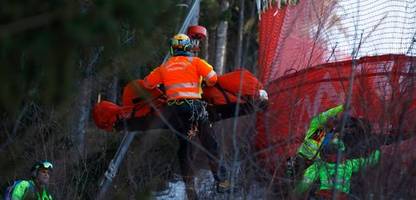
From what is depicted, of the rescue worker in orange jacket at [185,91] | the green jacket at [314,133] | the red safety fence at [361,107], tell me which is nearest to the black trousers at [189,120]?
the rescue worker in orange jacket at [185,91]

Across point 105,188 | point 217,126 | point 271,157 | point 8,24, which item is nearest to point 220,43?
point 217,126

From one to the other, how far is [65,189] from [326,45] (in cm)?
261

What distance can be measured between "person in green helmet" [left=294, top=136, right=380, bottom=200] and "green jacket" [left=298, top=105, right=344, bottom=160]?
93mm

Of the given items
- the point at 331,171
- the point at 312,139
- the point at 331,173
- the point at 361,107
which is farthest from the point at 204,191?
the point at 361,107

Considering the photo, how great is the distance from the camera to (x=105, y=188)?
7.32 m

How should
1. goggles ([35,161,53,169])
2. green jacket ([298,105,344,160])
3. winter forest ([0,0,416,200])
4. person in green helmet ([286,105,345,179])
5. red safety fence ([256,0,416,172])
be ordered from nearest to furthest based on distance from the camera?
winter forest ([0,0,416,200]), red safety fence ([256,0,416,172]), person in green helmet ([286,105,345,179]), green jacket ([298,105,344,160]), goggles ([35,161,53,169])

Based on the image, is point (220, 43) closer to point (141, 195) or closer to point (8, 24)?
point (141, 195)

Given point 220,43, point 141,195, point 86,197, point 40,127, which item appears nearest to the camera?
point 141,195

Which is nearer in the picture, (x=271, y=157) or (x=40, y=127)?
(x=271, y=157)

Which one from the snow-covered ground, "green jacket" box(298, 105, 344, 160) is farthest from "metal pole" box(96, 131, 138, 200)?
"green jacket" box(298, 105, 344, 160)

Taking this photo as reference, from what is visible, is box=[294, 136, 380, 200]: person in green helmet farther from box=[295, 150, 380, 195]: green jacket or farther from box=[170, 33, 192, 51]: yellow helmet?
box=[170, 33, 192, 51]: yellow helmet

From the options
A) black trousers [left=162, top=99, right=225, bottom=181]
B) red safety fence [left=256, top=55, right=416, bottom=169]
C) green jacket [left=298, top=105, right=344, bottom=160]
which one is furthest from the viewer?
black trousers [left=162, top=99, right=225, bottom=181]

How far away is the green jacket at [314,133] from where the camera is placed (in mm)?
5488

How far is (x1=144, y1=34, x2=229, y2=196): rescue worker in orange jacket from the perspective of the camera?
7.60m
